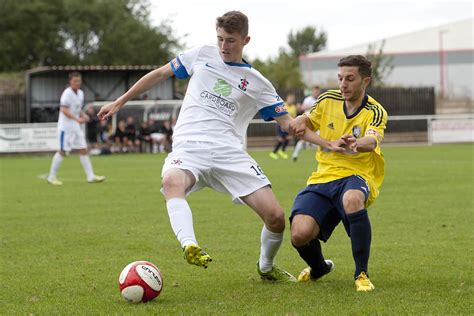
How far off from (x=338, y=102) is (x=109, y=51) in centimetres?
4537

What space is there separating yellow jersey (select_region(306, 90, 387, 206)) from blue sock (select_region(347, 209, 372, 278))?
278 mm

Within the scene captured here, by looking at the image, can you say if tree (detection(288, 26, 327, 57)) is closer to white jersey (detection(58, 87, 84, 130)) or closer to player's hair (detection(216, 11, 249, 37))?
white jersey (detection(58, 87, 84, 130))

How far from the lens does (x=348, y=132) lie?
6.74 m

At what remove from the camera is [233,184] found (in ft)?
21.6

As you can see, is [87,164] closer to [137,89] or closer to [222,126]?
[137,89]

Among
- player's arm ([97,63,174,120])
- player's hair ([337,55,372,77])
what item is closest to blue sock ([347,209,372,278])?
player's hair ([337,55,372,77])

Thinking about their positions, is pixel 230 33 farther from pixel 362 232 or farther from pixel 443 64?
pixel 443 64

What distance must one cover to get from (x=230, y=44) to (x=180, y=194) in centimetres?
116

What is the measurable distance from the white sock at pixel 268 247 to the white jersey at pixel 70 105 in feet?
36.6

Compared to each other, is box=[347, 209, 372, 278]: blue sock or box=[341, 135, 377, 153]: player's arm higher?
box=[341, 135, 377, 153]: player's arm

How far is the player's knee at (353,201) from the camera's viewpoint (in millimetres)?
6363

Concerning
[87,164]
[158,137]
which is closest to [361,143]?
[87,164]

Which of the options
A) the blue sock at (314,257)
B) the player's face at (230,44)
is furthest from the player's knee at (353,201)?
the player's face at (230,44)

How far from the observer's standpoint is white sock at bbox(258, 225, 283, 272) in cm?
681
